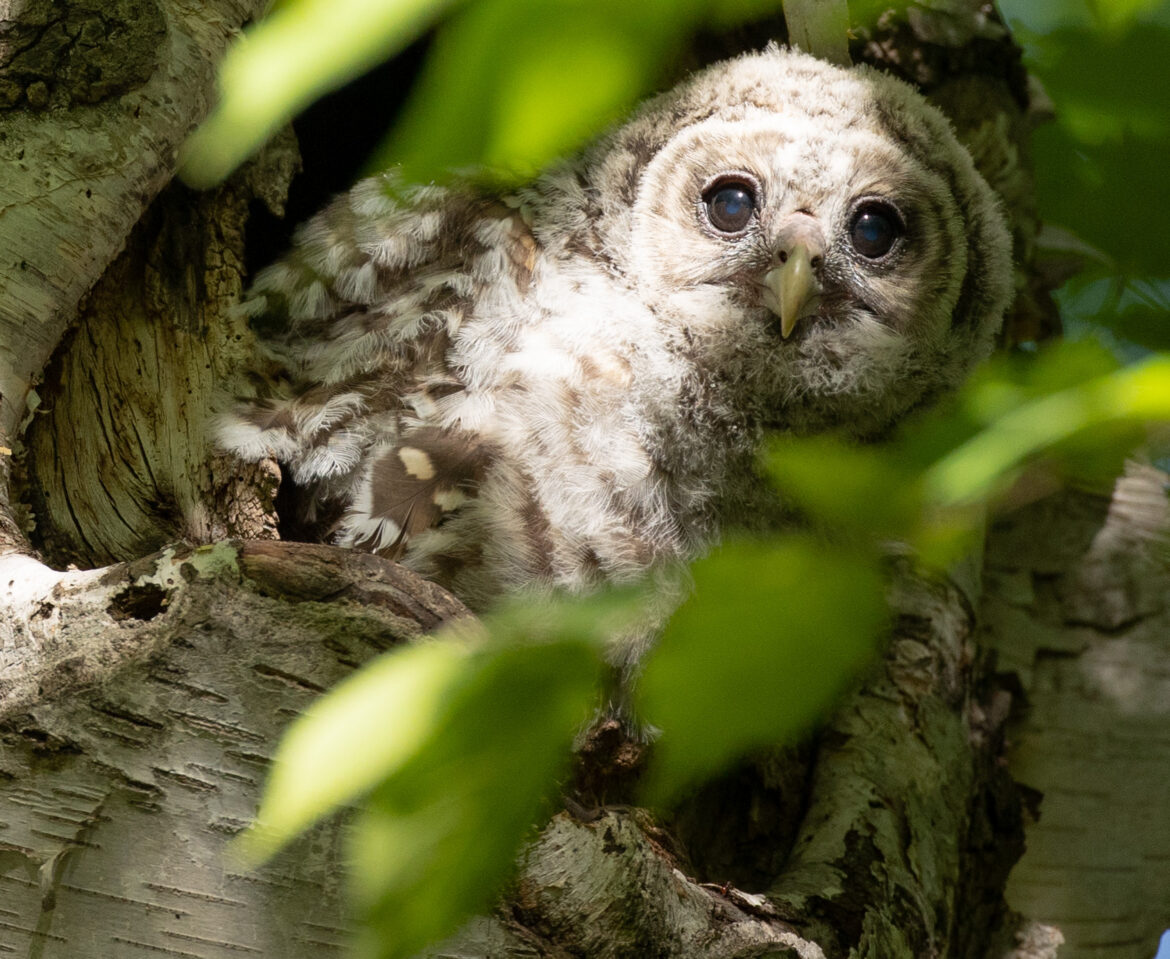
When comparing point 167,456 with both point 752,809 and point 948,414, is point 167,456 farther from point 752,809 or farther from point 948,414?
point 948,414

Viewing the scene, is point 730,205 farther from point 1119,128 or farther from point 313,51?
point 313,51

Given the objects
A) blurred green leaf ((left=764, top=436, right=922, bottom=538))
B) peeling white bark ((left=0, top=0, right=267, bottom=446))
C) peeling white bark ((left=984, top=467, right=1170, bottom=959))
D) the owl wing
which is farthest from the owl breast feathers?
blurred green leaf ((left=764, top=436, right=922, bottom=538))

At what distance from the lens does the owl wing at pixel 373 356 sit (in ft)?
5.36

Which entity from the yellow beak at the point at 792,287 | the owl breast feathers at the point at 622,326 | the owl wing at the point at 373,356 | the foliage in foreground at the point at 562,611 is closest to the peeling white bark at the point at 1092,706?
the owl breast feathers at the point at 622,326

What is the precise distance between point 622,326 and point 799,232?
0.95 ft

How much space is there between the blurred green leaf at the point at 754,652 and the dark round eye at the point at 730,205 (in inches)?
54.3

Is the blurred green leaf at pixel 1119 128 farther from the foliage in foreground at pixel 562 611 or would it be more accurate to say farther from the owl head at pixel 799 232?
the owl head at pixel 799 232

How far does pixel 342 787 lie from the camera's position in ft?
1.59

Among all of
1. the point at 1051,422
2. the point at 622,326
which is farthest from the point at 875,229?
the point at 1051,422

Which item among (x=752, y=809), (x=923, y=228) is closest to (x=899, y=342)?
(x=923, y=228)

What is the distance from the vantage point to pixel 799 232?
174 centimetres

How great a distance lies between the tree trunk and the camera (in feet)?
3.43

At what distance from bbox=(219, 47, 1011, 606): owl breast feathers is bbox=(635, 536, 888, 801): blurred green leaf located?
3.64 feet

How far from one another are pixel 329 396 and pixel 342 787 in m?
1.27
